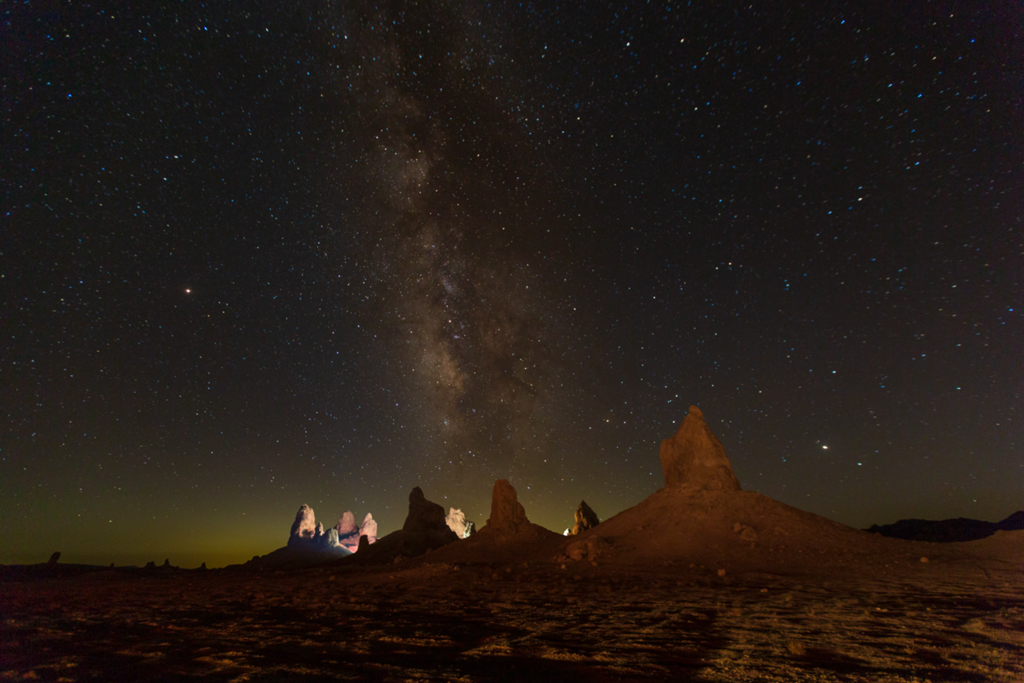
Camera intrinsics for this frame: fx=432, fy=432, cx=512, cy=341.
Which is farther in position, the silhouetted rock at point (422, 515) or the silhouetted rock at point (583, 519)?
the silhouetted rock at point (422, 515)

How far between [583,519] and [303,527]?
12664 cm

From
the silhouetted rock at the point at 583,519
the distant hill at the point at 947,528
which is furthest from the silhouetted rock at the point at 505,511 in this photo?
the distant hill at the point at 947,528

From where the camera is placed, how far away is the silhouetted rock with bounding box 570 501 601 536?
68.8 metres

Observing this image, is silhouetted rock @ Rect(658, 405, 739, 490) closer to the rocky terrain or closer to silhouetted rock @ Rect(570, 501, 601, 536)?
the rocky terrain

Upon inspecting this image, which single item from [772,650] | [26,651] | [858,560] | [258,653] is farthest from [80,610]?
[858,560]

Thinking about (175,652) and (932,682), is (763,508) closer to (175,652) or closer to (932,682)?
(932,682)

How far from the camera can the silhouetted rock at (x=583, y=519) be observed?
68750mm

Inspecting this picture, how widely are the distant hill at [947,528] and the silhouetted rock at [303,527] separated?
563 ft

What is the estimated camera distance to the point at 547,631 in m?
10.1

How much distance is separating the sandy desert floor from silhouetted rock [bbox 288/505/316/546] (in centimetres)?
15306

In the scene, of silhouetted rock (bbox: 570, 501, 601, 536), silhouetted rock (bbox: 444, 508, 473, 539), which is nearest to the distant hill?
silhouetted rock (bbox: 570, 501, 601, 536)

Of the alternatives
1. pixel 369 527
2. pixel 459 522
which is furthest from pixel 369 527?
pixel 459 522

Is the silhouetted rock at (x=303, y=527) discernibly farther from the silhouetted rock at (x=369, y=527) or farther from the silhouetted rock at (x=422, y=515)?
the silhouetted rock at (x=422, y=515)

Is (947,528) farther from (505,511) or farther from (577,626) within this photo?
(577,626)
